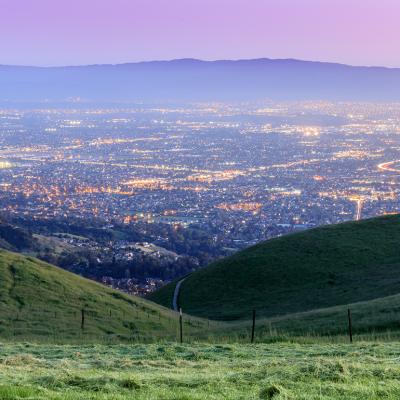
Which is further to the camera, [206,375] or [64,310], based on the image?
[64,310]

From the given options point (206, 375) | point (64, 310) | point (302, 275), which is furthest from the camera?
point (302, 275)

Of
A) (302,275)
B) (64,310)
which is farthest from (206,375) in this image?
(302,275)

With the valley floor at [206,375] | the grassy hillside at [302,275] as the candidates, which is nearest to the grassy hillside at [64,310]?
the grassy hillside at [302,275]

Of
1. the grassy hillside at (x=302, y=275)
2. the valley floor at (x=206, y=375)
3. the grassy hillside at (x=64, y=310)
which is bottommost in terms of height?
the grassy hillside at (x=302, y=275)

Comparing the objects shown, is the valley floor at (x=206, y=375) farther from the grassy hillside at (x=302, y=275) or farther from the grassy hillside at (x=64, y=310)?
the grassy hillside at (x=302, y=275)

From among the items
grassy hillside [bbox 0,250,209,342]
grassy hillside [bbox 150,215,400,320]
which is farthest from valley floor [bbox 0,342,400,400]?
grassy hillside [bbox 150,215,400,320]

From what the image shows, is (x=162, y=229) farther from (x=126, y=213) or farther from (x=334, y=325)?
(x=334, y=325)

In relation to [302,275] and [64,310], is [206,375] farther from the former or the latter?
[302,275]

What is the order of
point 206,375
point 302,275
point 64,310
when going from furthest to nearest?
1. point 302,275
2. point 64,310
3. point 206,375
